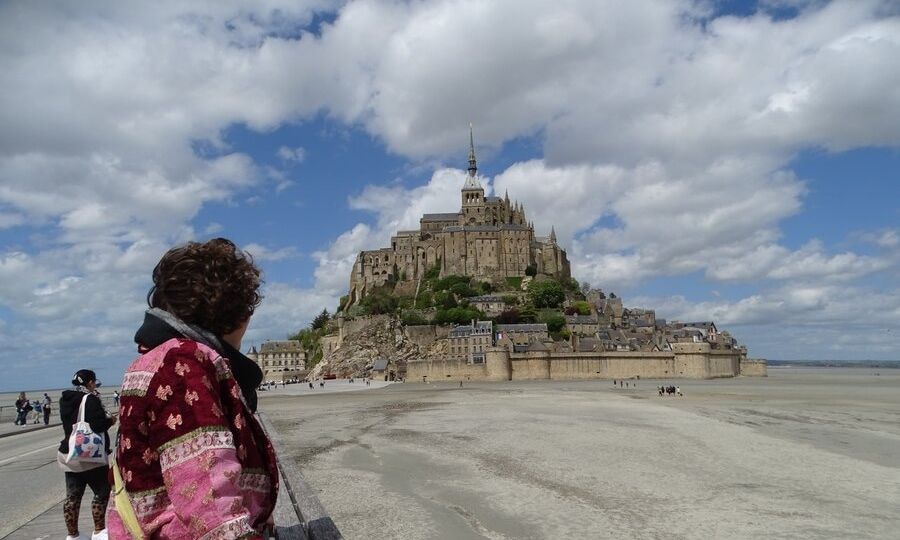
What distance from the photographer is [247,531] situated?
179 cm

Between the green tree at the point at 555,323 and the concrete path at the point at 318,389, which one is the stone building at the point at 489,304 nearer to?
the green tree at the point at 555,323

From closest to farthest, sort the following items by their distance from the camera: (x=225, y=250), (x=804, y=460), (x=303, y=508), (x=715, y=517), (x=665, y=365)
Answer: (x=225, y=250) < (x=303, y=508) < (x=715, y=517) < (x=804, y=460) < (x=665, y=365)

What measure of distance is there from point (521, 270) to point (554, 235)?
44.5 ft

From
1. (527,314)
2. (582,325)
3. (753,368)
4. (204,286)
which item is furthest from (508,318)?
(204,286)

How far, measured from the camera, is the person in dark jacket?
5148mm

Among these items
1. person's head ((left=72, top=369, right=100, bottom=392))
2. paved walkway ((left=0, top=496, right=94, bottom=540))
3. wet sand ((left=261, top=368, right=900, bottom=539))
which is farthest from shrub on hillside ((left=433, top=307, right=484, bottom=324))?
person's head ((left=72, top=369, right=100, bottom=392))

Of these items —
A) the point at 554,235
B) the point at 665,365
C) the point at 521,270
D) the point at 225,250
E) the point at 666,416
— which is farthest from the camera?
the point at 554,235

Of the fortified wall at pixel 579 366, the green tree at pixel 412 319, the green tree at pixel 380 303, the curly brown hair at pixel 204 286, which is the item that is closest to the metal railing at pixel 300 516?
the curly brown hair at pixel 204 286

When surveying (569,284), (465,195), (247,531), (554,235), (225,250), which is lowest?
(247,531)

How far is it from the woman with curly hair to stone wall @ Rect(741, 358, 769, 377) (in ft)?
282

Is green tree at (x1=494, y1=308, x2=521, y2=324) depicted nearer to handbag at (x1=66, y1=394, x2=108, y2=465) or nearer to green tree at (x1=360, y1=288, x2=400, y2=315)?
green tree at (x1=360, y1=288, x2=400, y2=315)

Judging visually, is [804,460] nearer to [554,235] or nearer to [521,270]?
[521,270]

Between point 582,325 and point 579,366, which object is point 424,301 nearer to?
point 582,325

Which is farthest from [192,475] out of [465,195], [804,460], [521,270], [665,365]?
[465,195]
